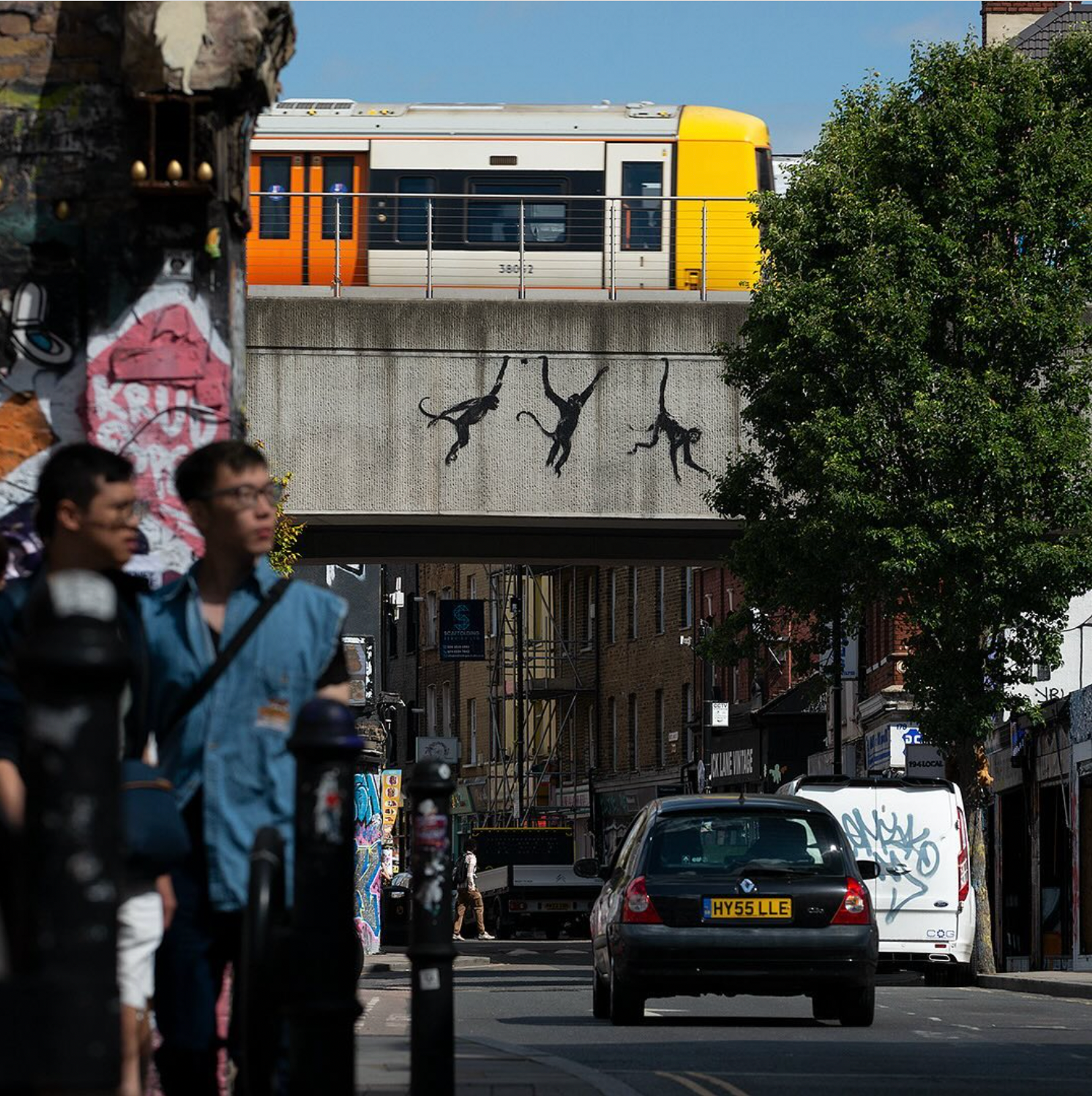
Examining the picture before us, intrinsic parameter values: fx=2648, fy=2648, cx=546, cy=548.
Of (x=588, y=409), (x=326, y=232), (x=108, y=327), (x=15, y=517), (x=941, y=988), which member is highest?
(x=326, y=232)

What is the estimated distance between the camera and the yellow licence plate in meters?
16.4

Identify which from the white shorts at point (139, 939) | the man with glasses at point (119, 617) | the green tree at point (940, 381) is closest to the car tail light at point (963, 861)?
the green tree at point (940, 381)

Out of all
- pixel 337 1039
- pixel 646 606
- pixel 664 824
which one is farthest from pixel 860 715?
pixel 337 1039

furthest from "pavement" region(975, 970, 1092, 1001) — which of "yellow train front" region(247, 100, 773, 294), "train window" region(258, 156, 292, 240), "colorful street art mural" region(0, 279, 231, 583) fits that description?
"colorful street art mural" region(0, 279, 231, 583)

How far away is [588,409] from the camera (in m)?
27.8

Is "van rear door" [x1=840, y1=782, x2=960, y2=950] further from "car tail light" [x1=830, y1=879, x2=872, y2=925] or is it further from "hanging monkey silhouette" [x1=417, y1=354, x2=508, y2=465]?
"car tail light" [x1=830, y1=879, x2=872, y2=925]

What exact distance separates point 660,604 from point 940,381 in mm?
40021

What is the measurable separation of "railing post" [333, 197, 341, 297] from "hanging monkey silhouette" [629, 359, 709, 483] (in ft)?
12.0

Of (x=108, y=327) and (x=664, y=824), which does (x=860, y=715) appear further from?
(x=108, y=327)

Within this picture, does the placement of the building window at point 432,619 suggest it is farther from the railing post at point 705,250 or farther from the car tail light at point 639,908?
the car tail light at point 639,908

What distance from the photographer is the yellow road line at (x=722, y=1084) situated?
1153 cm

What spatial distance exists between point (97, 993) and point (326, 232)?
89.6 feet

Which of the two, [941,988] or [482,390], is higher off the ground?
[482,390]

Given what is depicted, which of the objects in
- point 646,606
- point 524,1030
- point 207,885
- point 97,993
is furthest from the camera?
point 646,606
